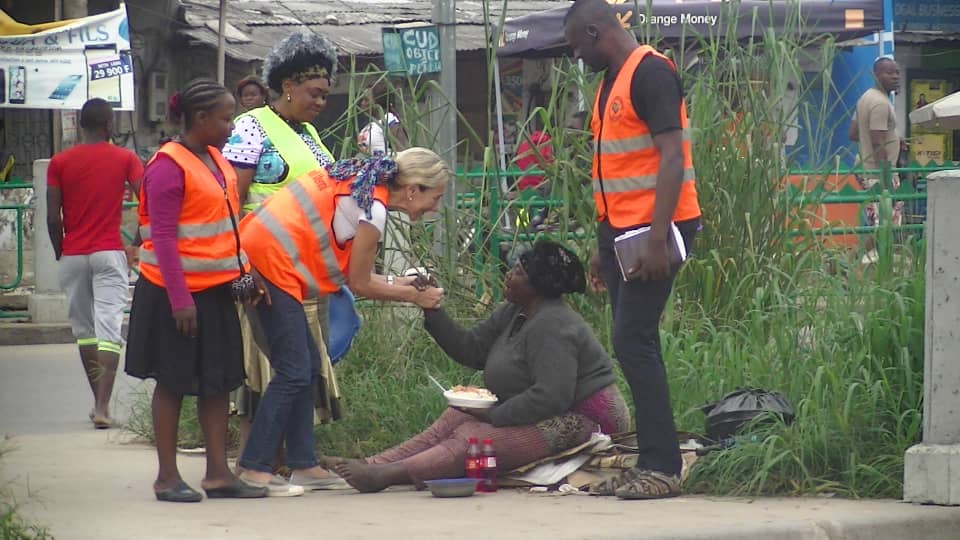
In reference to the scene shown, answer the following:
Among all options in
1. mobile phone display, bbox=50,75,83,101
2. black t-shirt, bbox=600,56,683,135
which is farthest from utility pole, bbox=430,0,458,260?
mobile phone display, bbox=50,75,83,101

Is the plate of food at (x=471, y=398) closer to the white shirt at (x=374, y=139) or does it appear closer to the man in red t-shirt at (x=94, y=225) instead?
the white shirt at (x=374, y=139)

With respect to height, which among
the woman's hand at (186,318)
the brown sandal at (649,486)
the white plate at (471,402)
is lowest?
the brown sandal at (649,486)

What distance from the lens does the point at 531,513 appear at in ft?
20.2

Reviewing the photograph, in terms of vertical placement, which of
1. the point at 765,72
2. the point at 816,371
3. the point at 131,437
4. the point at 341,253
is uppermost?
the point at 765,72

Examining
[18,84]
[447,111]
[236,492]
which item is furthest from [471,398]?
[18,84]

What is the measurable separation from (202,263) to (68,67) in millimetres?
10369

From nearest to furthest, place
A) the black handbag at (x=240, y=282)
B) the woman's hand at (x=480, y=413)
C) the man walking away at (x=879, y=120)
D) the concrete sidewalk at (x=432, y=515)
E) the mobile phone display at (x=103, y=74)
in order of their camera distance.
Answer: the concrete sidewalk at (x=432, y=515) → the black handbag at (x=240, y=282) → the woman's hand at (x=480, y=413) → the man walking away at (x=879, y=120) → the mobile phone display at (x=103, y=74)

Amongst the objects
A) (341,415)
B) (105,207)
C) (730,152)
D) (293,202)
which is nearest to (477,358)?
(341,415)

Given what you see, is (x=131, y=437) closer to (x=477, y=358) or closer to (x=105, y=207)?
(x=105, y=207)

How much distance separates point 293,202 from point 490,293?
1811 millimetres

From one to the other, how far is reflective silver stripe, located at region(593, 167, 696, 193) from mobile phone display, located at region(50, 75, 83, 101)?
414 inches

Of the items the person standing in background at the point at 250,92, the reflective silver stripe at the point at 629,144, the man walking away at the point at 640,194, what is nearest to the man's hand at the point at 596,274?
the man walking away at the point at 640,194

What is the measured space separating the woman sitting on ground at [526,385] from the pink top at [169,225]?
969 mm

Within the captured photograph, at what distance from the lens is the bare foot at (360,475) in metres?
6.61
